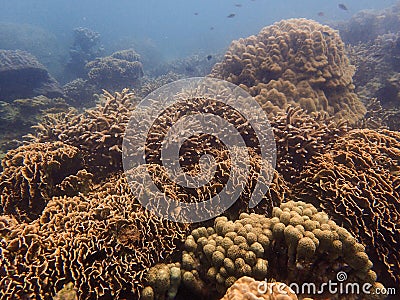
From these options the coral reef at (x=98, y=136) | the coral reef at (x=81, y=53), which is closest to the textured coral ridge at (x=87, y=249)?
the coral reef at (x=98, y=136)

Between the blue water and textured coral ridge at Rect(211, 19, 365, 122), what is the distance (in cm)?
1381

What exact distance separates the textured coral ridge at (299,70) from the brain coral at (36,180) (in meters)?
3.69

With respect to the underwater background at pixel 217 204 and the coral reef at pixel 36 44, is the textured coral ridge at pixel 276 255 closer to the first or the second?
the underwater background at pixel 217 204

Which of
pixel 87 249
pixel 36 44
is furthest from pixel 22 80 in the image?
pixel 36 44

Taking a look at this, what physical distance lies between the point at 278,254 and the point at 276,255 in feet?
0.07

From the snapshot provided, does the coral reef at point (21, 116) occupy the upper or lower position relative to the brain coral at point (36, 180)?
lower

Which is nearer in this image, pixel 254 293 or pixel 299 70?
pixel 254 293

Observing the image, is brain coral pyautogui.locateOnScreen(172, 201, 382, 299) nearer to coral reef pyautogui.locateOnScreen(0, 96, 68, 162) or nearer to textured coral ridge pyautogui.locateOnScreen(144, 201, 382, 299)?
textured coral ridge pyautogui.locateOnScreen(144, 201, 382, 299)

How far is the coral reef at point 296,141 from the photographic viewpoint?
366 centimetres

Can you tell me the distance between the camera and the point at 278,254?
2426mm

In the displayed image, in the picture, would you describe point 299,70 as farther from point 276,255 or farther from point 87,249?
point 87,249

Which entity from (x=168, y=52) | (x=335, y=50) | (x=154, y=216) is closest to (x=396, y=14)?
(x=335, y=50)

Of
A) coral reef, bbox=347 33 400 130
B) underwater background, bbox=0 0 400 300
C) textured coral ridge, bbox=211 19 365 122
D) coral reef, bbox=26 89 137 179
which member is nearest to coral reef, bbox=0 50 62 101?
underwater background, bbox=0 0 400 300

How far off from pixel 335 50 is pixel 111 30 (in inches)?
2280
